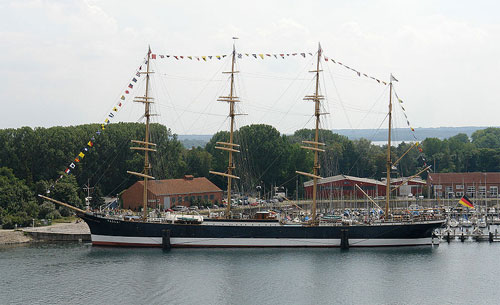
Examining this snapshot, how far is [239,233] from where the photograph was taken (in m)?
67.5

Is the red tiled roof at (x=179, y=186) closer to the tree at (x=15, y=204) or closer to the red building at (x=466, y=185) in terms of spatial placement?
the tree at (x=15, y=204)

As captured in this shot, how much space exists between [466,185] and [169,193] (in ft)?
→ 169

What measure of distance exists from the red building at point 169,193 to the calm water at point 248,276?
2475cm

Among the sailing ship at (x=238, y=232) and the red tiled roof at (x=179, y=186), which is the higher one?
the red tiled roof at (x=179, y=186)

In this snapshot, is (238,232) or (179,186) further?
(179,186)

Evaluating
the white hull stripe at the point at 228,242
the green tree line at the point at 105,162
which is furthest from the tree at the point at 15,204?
the white hull stripe at the point at 228,242

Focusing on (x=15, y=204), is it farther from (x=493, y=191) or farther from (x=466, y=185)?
(x=493, y=191)

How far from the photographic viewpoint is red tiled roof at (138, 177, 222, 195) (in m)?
94.5

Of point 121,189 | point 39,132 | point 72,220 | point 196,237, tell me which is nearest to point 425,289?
point 196,237

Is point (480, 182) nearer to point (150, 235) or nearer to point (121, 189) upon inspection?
point (121, 189)

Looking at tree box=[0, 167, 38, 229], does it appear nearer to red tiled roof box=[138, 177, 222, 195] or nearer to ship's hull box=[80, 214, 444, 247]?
ship's hull box=[80, 214, 444, 247]

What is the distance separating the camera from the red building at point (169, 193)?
9356cm

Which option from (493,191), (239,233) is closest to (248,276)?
(239,233)

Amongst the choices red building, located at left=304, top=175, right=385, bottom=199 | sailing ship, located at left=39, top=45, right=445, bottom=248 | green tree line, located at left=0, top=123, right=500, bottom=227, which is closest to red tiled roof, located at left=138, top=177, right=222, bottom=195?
green tree line, located at left=0, top=123, right=500, bottom=227
